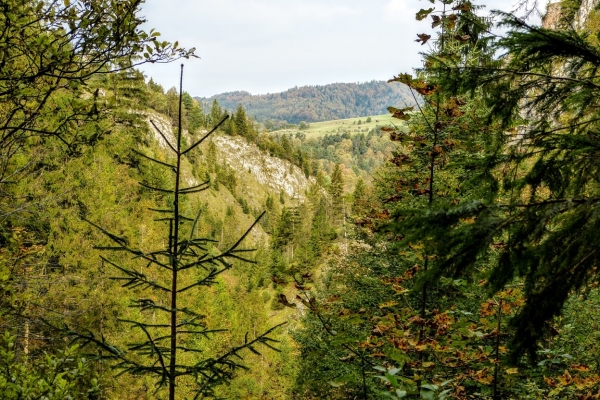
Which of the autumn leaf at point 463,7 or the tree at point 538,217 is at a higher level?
the autumn leaf at point 463,7

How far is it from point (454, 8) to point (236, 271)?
5551 cm

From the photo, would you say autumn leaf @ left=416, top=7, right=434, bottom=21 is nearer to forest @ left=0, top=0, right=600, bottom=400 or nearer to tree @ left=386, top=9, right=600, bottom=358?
forest @ left=0, top=0, right=600, bottom=400

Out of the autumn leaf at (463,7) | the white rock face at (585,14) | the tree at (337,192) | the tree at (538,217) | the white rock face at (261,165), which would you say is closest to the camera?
the tree at (538,217)

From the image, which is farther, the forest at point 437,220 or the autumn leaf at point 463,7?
the autumn leaf at point 463,7

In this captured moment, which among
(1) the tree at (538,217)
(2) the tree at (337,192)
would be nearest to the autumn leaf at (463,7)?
(1) the tree at (538,217)

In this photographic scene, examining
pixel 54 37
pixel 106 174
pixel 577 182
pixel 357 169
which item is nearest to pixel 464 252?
pixel 577 182

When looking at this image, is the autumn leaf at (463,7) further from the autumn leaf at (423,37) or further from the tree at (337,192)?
the tree at (337,192)

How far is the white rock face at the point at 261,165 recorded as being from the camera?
423 feet

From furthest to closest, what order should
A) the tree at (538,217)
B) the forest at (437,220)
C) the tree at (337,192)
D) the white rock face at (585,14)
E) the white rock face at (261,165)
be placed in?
the white rock face at (261,165), the tree at (337,192), the white rock face at (585,14), the forest at (437,220), the tree at (538,217)

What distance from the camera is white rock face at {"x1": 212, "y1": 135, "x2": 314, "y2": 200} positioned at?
423 ft

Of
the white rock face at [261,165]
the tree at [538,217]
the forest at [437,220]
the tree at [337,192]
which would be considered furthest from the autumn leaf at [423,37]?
the white rock face at [261,165]

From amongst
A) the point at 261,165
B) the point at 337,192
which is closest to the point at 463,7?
the point at 337,192

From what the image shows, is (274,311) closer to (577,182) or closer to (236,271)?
(236,271)

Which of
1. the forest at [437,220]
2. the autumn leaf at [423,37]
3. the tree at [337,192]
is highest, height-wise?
the autumn leaf at [423,37]
